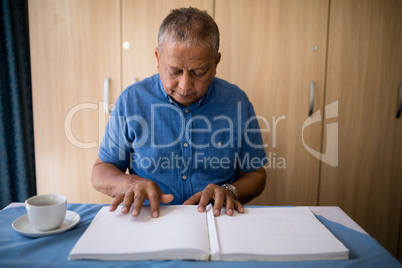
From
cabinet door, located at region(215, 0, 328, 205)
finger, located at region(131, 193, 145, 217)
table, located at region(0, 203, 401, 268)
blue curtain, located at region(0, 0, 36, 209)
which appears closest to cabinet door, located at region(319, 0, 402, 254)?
cabinet door, located at region(215, 0, 328, 205)

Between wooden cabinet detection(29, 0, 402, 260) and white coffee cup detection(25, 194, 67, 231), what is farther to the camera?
wooden cabinet detection(29, 0, 402, 260)

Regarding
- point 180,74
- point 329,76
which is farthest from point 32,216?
point 329,76

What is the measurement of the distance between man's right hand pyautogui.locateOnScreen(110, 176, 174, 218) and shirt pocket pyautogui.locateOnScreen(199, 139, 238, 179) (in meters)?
0.43

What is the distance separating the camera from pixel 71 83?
2.08 metres

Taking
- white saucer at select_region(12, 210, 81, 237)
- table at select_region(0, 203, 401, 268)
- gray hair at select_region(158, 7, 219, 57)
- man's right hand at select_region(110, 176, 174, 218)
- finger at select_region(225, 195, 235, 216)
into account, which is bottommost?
table at select_region(0, 203, 401, 268)

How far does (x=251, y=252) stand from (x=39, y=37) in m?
2.03

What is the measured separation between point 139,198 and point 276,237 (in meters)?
0.39

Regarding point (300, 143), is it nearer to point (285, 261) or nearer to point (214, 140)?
point (214, 140)

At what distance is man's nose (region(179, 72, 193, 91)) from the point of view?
1111mm

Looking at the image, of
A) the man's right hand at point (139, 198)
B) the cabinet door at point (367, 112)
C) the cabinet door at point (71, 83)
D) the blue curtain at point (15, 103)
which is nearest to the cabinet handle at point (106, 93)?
the cabinet door at point (71, 83)

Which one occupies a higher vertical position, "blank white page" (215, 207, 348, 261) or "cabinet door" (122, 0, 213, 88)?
"cabinet door" (122, 0, 213, 88)

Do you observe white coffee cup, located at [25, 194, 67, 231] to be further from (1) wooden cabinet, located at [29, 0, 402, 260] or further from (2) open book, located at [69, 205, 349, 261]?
(1) wooden cabinet, located at [29, 0, 402, 260]

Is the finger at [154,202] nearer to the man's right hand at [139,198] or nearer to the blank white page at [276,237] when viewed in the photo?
the man's right hand at [139,198]

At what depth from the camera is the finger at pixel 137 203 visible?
824 millimetres
